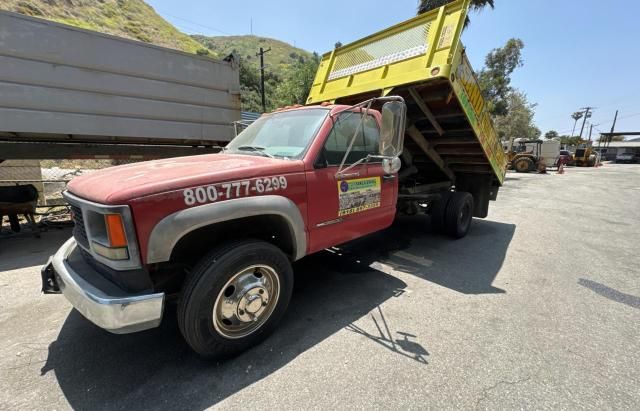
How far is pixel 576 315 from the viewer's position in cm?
293

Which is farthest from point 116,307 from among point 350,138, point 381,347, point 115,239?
point 350,138

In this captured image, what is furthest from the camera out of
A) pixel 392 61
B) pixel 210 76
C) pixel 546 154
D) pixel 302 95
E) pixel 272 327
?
pixel 302 95

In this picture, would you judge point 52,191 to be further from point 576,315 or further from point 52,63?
point 576,315

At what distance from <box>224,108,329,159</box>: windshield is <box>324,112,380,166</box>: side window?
176mm

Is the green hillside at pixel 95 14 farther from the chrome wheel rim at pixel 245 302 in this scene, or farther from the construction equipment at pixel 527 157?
the chrome wheel rim at pixel 245 302

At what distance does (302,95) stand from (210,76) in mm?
21546

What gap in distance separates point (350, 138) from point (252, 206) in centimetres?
137

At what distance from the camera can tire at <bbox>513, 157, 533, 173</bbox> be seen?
22.1 m

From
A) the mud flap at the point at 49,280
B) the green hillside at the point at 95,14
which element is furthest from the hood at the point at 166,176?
the green hillside at the point at 95,14

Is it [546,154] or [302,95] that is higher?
[302,95]

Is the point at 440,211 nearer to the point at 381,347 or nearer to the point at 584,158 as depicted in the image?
the point at 381,347

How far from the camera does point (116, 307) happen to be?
68.5 inches

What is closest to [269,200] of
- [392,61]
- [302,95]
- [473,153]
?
[392,61]

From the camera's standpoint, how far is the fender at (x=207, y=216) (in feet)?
6.02
